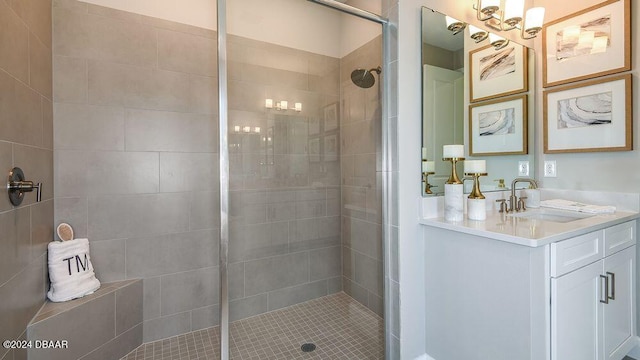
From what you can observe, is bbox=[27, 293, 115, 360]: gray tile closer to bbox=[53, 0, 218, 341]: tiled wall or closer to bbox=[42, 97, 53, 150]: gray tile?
bbox=[53, 0, 218, 341]: tiled wall

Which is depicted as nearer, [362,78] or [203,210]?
[362,78]

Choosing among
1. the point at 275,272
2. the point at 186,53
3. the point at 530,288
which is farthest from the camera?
the point at 186,53

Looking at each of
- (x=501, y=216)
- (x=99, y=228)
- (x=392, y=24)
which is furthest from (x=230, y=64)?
(x=501, y=216)

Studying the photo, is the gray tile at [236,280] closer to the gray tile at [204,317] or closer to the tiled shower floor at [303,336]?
the tiled shower floor at [303,336]

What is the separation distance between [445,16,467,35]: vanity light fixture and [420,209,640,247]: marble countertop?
113 cm

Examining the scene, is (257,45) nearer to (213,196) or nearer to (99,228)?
(213,196)

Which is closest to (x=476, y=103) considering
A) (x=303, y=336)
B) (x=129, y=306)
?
(x=303, y=336)

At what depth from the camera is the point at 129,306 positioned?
1.86m

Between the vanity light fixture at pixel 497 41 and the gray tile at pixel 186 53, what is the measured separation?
1.88 m

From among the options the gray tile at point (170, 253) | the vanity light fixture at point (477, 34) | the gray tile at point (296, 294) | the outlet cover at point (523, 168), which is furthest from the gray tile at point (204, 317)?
the vanity light fixture at point (477, 34)

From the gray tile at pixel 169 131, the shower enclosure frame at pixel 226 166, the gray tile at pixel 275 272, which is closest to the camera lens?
the shower enclosure frame at pixel 226 166

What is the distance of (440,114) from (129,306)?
225cm

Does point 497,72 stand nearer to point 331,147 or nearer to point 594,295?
point 331,147

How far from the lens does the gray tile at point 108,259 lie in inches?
73.3
